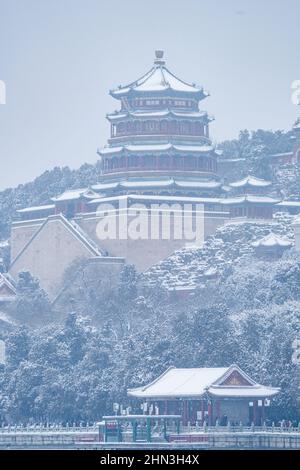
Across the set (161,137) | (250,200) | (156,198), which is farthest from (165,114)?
(250,200)

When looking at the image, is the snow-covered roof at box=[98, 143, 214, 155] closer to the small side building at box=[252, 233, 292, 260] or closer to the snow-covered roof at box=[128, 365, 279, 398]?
the small side building at box=[252, 233, 292, 260]

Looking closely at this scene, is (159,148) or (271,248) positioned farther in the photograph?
(159,148)

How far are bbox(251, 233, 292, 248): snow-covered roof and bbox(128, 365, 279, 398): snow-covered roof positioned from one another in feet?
55.2

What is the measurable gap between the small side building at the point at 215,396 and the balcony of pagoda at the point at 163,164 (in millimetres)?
21546

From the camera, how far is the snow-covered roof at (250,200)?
80.1m

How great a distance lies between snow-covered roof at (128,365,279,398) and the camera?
58.8m

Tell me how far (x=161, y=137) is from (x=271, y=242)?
687 cm

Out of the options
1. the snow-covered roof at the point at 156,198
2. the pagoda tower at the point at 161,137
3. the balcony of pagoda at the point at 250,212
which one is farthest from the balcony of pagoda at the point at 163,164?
the balcony of pagoda at the point at 250,212

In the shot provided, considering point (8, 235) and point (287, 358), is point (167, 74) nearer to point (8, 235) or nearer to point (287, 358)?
point (8, 235)

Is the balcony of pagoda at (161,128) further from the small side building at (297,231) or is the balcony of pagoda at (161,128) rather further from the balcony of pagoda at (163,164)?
the small side building at (297,231)

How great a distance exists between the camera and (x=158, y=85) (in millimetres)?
82062

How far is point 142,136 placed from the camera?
82188mm

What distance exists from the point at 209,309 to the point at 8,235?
27.8 meters

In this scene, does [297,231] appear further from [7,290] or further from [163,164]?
[7,290]
